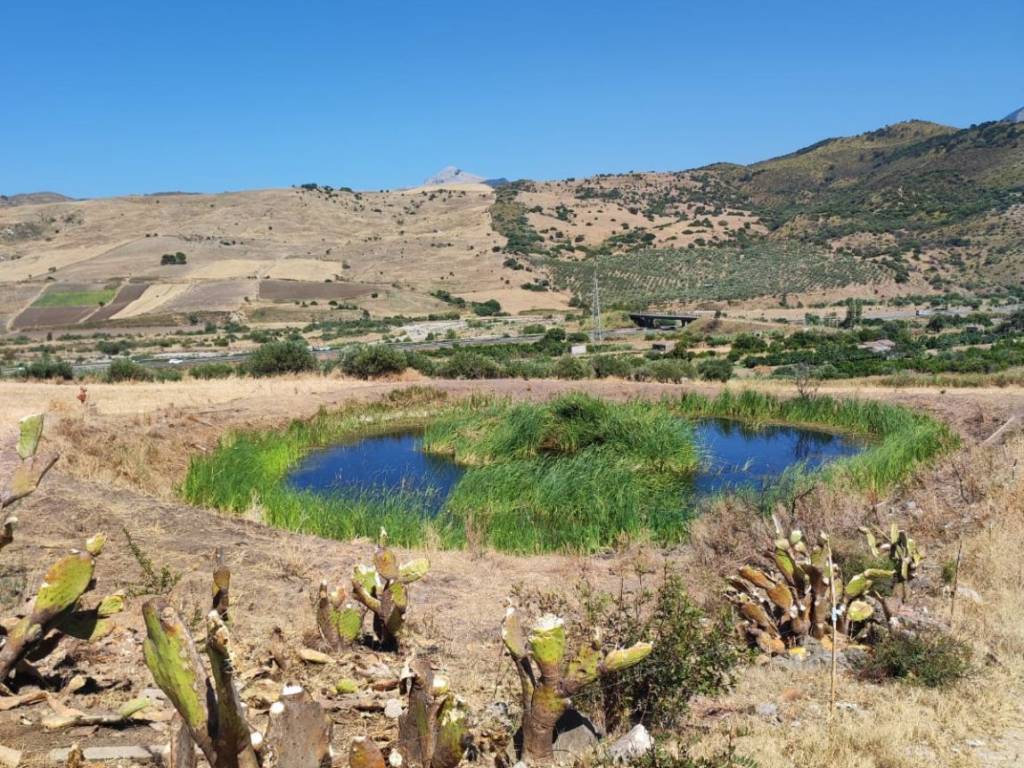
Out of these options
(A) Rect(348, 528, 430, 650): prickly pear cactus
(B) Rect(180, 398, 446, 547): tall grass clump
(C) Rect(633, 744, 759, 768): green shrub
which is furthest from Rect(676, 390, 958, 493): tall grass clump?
(C) Rect(633, 744, 759, 768): green shrub

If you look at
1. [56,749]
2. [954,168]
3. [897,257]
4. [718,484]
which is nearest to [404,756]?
[56,749]

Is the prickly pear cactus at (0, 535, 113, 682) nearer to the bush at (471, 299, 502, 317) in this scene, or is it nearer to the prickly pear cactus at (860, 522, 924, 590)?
the prickly pear cactus at (860, 522, 924, 590)

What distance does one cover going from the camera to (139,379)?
33219mm

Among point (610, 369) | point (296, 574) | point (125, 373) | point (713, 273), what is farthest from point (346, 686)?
point (713, 273)

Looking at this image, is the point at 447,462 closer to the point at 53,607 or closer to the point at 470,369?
the point at 470,369

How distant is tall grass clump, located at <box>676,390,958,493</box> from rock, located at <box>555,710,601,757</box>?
10.3 m

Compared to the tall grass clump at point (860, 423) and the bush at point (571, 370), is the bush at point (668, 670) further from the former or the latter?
the bush at point (571, 370)

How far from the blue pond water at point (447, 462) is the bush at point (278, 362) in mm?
11618

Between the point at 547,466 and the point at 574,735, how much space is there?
41.2 feet

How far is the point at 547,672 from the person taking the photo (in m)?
4.91

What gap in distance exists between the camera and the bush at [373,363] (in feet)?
109

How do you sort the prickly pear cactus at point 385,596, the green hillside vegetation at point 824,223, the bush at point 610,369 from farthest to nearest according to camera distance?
the green hillside vegetation at point 824,223, the bush at point 610,369, the prickly pear cactus at point 385,596

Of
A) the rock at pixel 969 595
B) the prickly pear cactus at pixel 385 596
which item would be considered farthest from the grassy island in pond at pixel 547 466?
the prickly pear cactus at pixel 385 596

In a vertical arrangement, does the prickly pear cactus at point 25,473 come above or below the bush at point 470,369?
above
